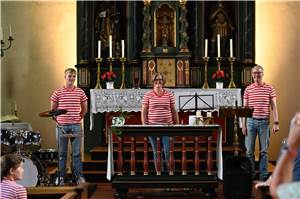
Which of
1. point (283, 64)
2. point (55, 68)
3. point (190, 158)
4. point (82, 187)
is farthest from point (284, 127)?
point (82, 187)

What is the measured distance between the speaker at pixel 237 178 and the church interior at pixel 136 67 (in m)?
0.33

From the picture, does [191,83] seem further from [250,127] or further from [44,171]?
[44,171]

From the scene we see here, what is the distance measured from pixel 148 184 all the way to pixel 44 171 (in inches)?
55.5

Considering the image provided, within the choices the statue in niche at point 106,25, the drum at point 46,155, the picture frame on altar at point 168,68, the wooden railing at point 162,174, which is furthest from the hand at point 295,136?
the statue in niche at point 106,25

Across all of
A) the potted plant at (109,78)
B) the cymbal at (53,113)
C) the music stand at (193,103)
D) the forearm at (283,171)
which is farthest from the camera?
the potted plant at (109,78)

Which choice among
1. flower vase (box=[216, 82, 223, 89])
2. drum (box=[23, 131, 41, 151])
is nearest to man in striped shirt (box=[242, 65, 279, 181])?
flower vase (box=[216, 82, 223, 89])

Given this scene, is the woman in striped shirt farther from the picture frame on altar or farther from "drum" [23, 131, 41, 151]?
the picture frame on altar

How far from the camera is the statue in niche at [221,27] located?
1010 cm

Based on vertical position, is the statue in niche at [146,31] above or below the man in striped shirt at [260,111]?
above

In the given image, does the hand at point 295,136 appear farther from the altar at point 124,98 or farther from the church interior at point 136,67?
the altar at point 124,98

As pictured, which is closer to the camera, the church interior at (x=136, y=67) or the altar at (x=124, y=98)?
the church interior at (x=136, y=67)

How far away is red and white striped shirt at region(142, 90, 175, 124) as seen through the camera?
693cm

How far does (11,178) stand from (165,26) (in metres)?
6.45

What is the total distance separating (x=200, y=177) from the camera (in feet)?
22.0
